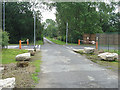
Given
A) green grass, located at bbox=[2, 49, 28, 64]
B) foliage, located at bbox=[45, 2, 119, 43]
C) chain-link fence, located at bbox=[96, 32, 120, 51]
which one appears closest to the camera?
green grass, located at bbox=[2, 49, 28, 64]

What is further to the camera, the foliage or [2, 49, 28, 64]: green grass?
the foliage

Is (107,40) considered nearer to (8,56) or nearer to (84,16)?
(8,56)

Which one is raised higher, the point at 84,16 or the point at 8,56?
the point at 84,16

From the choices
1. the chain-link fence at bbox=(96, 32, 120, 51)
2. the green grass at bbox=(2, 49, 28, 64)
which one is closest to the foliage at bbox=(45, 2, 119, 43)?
the chain-link fence at bbox=(96, 32, 120, 51)

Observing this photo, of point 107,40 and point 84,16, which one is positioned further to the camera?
point 84,16

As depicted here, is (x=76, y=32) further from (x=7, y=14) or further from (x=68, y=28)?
(x=7, y=14)

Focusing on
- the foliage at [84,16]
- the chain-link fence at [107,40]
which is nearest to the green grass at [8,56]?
the chain-link fence at [107,40]

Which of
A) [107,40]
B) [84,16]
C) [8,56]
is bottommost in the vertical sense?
[8,56]

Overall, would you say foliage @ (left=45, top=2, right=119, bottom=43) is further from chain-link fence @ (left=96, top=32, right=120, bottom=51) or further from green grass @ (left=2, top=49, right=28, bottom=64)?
green grass @ (left=2, top=49, right=28, bottom=64)

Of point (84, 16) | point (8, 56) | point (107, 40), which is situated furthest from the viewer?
point (84, 16)

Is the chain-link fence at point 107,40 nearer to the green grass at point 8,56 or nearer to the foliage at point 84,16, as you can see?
the green grass at point 8,56

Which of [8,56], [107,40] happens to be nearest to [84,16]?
[107,40]

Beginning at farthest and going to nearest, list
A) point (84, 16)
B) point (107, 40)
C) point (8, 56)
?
1. point (84, 16)
2. point (107, 40)
3. point (8, 56)

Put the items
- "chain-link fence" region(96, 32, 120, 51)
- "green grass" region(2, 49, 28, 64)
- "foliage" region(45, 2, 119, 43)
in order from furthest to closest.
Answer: "foliage" region(45, 2, 119, 43)
"chain-link fence" region(96, 32, 120, 51)
"green grass" region(2, 49, 28, 64)
